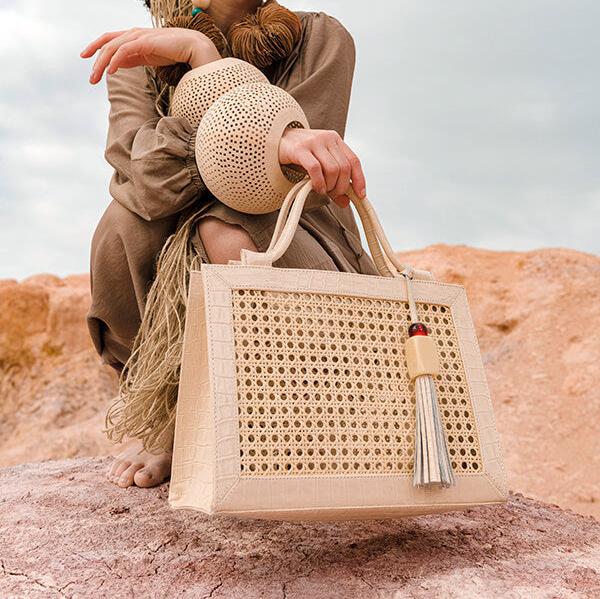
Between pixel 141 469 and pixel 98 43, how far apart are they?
2.75 feet

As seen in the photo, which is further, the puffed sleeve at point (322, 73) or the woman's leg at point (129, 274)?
the puffed sleeve at point (322, 73)

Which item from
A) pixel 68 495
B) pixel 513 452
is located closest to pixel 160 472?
pixel 68 495

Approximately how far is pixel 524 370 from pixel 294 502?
3051mm

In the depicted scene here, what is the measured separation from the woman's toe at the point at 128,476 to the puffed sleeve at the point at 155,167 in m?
0.54

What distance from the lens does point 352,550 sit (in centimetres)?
110

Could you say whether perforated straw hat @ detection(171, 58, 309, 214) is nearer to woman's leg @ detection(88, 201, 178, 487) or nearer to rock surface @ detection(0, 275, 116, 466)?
woman's leg @ detection(88, 201, 178, 487)

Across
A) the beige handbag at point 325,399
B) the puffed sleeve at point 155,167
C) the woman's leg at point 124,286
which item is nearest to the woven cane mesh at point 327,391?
the beige handbag at point 325,399

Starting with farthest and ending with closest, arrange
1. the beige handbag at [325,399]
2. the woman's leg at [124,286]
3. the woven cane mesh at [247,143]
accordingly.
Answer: the woman's leg at [124,286] < the woven cane mesh at [247,143] < the beige handbag at [325,399]

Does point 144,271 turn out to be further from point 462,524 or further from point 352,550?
point 462,524

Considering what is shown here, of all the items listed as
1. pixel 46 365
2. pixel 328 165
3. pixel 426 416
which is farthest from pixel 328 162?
pixel 46 365

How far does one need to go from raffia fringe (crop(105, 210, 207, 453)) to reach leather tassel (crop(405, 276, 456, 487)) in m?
0.43

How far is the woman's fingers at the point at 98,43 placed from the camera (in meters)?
1.30

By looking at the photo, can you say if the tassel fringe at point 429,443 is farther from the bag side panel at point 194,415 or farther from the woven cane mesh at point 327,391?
the bag side panel at point 194,415

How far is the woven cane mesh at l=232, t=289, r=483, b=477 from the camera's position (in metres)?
0.93
